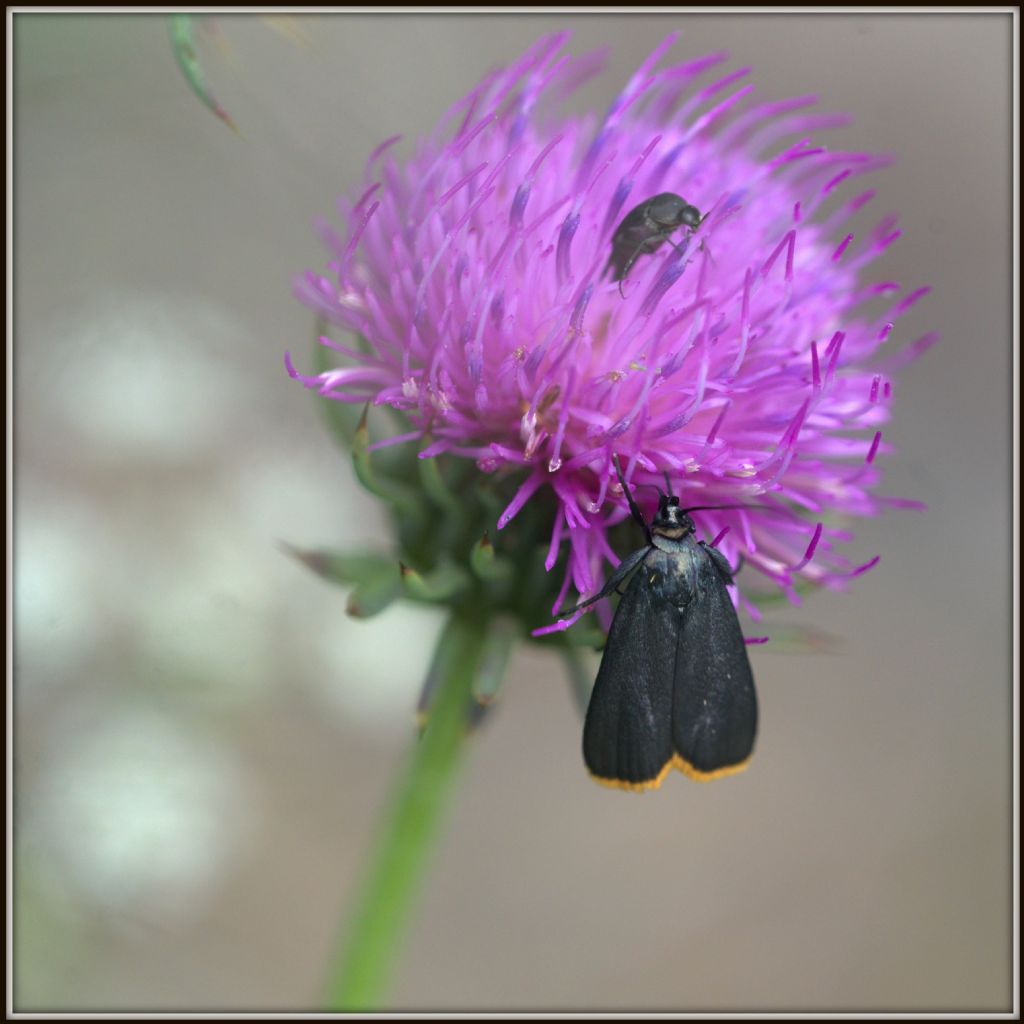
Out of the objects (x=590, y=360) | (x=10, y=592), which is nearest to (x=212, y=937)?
(x=10, y=592)

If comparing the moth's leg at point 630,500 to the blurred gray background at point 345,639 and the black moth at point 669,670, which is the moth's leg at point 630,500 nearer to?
the black moth at point 669,670

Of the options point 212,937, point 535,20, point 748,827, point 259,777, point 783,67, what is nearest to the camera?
point 259,777

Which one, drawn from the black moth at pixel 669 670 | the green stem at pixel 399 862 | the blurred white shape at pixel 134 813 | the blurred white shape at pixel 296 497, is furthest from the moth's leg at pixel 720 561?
the blurred white shape at pixel 134 813

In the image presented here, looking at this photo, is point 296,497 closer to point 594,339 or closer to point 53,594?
point 53,594

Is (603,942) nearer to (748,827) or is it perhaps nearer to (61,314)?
(748,827)

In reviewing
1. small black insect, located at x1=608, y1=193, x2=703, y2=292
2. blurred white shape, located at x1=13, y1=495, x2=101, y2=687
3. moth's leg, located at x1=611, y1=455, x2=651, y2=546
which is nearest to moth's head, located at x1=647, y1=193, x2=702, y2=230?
small black insect, located at x1=608, y1=193, x2=703, y2=292

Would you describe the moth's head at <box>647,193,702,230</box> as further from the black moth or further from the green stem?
the green stem

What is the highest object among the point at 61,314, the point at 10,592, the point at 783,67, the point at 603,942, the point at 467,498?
the point at 783,67

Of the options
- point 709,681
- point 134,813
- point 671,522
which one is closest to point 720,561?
point 671,522
